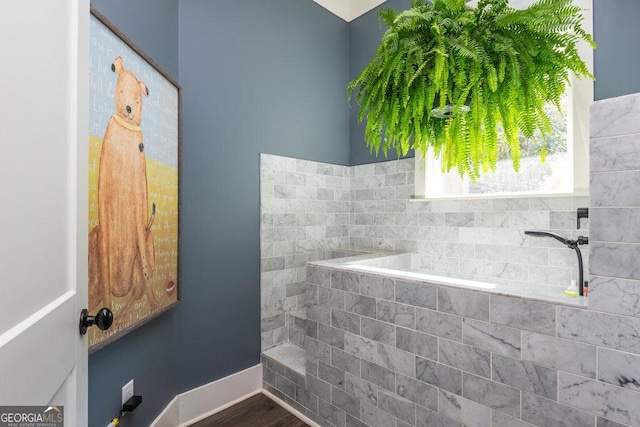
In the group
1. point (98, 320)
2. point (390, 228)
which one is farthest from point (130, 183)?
point (390, 228)

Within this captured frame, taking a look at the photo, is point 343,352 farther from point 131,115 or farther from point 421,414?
point 131,115

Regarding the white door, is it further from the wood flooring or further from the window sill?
the window sill

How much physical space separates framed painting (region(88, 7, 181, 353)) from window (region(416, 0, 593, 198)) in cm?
141

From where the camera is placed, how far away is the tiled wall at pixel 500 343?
989 mm

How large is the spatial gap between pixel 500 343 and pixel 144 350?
1651 millimetres

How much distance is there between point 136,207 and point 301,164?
1482 mm

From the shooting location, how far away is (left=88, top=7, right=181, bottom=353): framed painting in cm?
122

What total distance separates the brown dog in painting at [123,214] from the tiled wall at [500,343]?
3.14 ft

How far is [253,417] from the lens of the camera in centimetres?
202

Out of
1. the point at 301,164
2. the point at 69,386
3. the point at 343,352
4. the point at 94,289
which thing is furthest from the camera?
the point at 301,164

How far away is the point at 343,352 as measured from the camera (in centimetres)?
176

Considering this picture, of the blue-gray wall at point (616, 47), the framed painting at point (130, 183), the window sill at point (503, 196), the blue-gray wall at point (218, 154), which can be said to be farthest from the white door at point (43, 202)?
the blue-gray wall at point (616, 47)

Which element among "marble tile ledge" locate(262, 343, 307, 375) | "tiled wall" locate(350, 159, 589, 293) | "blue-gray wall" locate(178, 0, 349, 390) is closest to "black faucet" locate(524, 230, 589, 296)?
"tiled wall" locate(350, 159, 589, 293)

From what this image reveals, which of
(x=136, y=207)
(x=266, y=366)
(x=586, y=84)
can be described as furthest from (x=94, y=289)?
(x=586, y=84)
